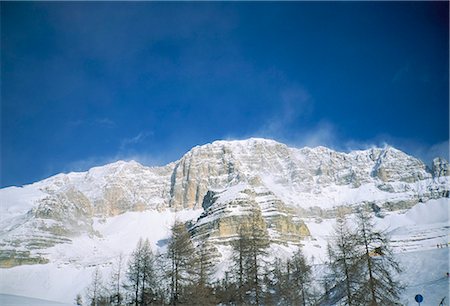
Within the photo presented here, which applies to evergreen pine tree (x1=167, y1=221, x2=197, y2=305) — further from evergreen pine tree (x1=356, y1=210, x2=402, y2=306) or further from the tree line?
evergreen pine tree (x1=356, y1=210, x2=402, y2=306)

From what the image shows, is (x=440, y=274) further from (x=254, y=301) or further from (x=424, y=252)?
(x=254, y=301)

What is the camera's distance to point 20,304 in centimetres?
1205

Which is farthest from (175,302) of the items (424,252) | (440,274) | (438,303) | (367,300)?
(424,252)

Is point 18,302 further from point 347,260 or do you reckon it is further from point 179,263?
point 347,260

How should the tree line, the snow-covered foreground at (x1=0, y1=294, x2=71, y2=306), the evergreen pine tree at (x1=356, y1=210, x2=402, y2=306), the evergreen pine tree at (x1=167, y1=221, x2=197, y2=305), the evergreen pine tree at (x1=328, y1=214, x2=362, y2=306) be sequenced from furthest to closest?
the evergreen pine tree at (x1=167, y1=221, x2=197, y2=305) < the evergreen pine tree at (x1=328, y1=214, x2=362, y2=306) < the tree line < the evergreen pine tree at (x1=356, y1=210, x2=402, y2=306) < the snow-covered foreground at (x1=0, y1=294, x2=71, y2=306)

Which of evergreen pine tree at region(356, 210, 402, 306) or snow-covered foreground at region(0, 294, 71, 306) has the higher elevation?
evergreen pine tree at region(356, 210, 402, 306)

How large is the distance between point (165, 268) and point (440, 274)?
2344 centimetres

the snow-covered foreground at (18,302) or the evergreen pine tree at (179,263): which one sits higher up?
the evergreen pine tree at (179,263)

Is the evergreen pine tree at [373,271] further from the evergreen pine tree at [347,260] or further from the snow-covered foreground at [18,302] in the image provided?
the snow-covered foreground at [18,302]

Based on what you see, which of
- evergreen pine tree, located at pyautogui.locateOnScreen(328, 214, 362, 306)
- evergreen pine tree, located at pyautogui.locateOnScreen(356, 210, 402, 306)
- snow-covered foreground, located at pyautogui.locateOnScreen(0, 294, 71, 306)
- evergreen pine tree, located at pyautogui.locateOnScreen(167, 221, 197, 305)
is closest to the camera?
snow-covered foreground, located at pyautogui.locateOnScreen(0, 294, 71, 306)

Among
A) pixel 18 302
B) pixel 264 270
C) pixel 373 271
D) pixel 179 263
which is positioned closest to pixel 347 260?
pixel 373 271

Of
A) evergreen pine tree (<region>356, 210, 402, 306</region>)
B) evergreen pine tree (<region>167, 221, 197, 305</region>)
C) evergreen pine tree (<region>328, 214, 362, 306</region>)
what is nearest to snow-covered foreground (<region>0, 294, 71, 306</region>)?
evergreen pine tree (<region>356, 210, 402, 306</region>)

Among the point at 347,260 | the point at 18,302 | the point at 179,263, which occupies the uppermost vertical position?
the point at 179,263

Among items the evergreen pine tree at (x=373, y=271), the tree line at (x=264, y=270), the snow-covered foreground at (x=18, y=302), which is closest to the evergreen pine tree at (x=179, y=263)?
the tree line at (x=264, y=270)
